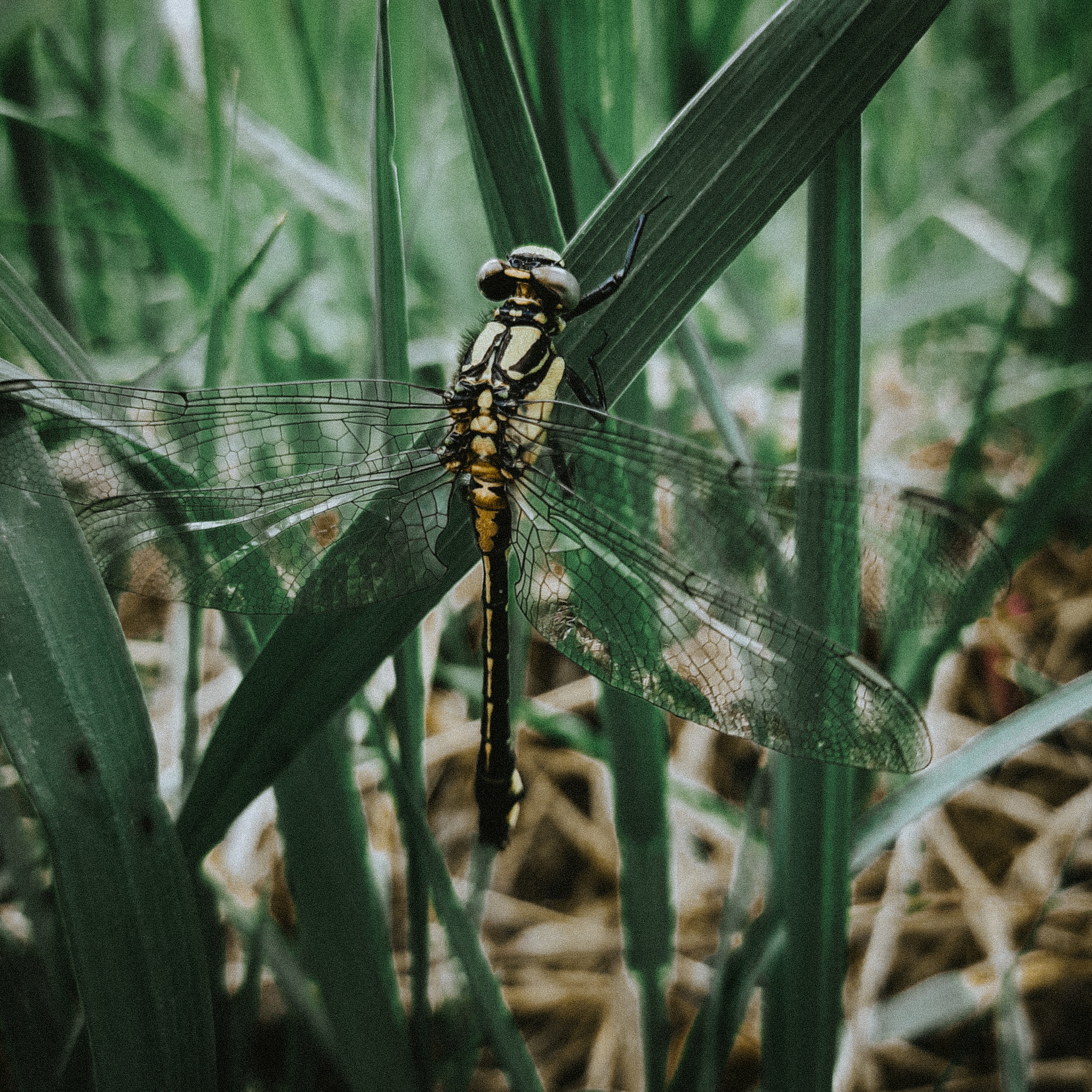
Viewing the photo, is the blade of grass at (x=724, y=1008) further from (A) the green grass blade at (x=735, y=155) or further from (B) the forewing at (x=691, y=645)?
(A) the green grass blade at (x=735, y=155)

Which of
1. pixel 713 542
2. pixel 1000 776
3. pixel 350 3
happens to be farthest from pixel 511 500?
pixel 350 3

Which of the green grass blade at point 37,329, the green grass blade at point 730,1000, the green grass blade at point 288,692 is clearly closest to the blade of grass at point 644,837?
the green grass blade at point 730,1000

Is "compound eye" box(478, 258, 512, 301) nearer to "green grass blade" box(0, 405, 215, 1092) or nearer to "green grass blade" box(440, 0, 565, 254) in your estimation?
"green grass blade" box(440, 0, 565, 254)

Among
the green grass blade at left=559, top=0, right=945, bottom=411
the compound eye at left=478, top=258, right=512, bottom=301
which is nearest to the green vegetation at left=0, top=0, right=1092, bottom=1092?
the green grass blade at left=559, top=0, right=945, bottom=411

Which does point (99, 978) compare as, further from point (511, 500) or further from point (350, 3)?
point (350, 3)

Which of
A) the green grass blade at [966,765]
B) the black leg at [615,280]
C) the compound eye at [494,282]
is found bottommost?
the green grass blade at [966,765]
